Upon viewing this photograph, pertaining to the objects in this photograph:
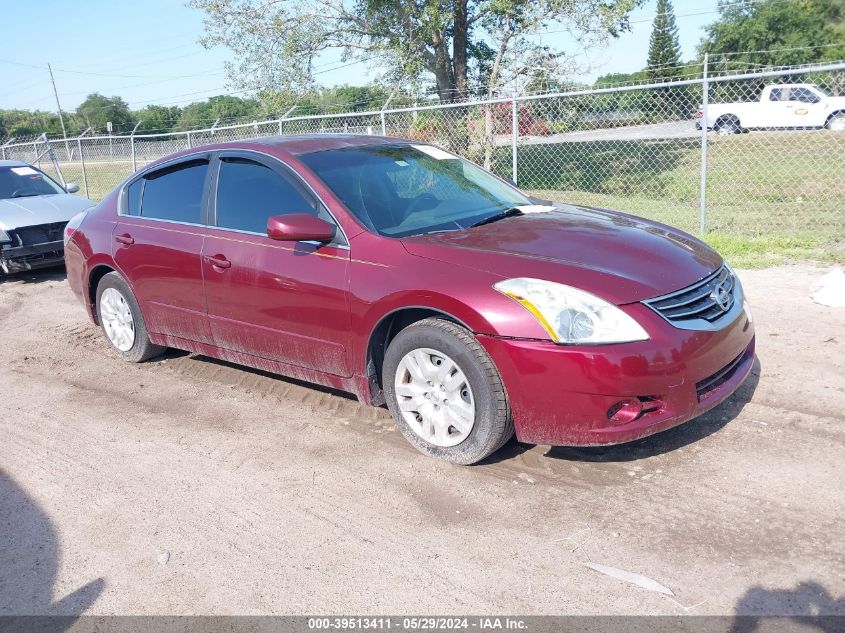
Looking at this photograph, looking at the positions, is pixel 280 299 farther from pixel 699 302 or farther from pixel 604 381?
pixel 699 302

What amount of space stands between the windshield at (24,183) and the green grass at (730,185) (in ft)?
27.4

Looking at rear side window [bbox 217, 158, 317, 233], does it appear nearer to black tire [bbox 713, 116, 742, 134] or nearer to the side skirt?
the side skirt

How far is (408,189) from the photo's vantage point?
457 centimetres

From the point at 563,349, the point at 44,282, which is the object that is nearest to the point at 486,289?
the point at 563,349

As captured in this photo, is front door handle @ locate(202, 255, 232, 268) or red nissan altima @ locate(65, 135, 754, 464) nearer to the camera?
red nissan altima @ locate(65, 135, 754, 464)

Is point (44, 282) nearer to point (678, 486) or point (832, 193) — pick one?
point (678, 486)

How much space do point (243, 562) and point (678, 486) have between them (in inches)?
78.2

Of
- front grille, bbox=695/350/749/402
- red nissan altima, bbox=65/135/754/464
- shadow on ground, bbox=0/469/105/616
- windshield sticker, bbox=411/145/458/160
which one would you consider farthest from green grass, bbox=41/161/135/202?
front grille, bbox=695/350/749/402

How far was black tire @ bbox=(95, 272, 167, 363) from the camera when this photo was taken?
5.63 meters

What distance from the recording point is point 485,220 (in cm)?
→ 442

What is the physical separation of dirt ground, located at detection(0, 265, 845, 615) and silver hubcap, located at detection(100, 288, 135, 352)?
894mm

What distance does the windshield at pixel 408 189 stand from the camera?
4270mm

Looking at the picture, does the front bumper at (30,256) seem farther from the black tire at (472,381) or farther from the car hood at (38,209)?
the black tire at (472,381)

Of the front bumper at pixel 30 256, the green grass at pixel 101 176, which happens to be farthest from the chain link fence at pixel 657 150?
the front bumper at pixel 30 256
